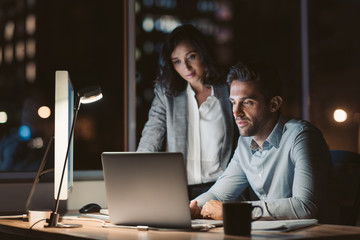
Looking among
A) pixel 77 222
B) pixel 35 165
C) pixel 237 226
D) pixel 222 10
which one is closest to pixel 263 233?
pixel 237 226

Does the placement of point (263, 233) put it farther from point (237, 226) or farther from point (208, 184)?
point (208, 184)

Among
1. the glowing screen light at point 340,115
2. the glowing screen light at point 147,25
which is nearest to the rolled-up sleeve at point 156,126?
the glowing screen light at point 147,25

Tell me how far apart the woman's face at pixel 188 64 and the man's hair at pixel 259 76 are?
731 millimetres

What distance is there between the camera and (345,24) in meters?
3.86

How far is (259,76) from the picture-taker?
2.47m

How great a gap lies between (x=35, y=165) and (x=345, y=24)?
8.49 feet

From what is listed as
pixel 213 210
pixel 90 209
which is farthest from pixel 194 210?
pixel 90 209

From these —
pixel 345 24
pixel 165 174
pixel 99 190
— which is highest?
pixel 345 24

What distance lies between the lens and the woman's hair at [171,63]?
3.26m

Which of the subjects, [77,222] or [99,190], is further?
[99,190]

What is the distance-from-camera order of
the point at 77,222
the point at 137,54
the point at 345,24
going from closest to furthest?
the point at 77,222, the point at 137,54, the point at 345,24

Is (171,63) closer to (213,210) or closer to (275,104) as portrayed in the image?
(275,104)

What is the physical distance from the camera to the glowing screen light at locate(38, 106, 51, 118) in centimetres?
310

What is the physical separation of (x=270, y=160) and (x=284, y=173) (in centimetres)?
10
